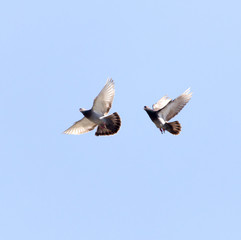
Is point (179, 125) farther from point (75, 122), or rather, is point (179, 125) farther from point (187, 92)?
point (75, 122)

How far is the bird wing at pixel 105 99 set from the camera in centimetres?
2098

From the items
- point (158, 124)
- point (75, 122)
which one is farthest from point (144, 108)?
point (75, 122)

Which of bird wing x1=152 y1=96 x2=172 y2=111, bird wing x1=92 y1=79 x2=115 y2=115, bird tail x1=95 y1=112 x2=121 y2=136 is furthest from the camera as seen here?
bird wing x1=152 y1=96 x2=172 y2=111

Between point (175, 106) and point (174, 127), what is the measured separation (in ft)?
3.17

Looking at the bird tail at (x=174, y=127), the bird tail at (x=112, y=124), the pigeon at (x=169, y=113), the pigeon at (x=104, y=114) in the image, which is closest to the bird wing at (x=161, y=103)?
the pigeon at (x=169, y=113)

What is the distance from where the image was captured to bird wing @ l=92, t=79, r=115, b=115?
21.0 m

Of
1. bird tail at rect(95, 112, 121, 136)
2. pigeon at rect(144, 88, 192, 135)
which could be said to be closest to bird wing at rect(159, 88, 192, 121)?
pigeon at rect(144, 88, 192, 135)

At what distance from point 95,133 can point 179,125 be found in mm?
3286

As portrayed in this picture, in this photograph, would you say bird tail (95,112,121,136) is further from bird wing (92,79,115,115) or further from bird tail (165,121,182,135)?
bird tail (165,121,182,135)

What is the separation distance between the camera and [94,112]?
21.8 metres

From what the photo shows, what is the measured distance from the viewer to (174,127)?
21.9 m

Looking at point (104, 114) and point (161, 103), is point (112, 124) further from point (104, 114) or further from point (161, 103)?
point (161, 103)

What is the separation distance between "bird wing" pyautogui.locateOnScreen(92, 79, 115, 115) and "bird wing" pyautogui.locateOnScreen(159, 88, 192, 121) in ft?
6.55

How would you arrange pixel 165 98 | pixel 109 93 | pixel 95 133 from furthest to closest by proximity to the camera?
pixel 165 98
pixel 95 133
pixel 109 93
